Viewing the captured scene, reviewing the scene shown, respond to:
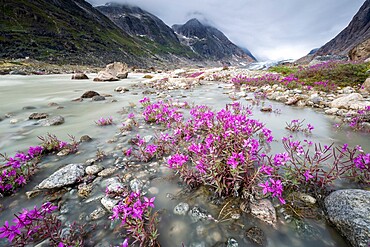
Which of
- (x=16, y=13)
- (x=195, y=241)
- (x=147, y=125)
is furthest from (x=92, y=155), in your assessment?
(x=16, y=13)

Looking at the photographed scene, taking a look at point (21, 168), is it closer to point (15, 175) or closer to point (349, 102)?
point (15, 175)

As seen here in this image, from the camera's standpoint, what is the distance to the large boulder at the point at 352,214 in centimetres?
172

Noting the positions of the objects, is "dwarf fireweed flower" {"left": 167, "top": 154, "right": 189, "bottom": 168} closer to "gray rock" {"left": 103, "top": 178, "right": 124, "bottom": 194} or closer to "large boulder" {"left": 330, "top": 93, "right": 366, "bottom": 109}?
"gray rock" {"left": 103, "top": 178, "right": 124, "bottom": 194}

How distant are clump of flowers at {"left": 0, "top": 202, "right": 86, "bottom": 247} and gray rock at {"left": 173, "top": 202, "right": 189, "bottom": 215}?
110 centimetres

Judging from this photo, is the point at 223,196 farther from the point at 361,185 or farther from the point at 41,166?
the point at 41,166

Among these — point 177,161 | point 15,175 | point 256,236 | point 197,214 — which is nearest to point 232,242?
point 256,236

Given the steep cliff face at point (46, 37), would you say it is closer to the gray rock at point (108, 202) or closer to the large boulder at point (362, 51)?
the gray rock at point (108, 202)

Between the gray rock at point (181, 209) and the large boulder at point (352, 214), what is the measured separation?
173 cm

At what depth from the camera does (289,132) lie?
4961 millimetres

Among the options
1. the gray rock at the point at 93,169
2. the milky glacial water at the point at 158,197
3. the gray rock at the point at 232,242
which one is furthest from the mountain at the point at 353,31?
the gray rock at the point at 93,169

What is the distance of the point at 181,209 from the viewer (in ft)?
7.66

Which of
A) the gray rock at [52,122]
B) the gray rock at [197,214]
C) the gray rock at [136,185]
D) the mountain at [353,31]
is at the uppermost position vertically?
the mountain at [353,31]

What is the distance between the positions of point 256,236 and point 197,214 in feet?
2.34

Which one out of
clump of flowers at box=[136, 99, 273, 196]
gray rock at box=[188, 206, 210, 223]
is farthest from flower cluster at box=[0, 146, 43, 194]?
gray rock at box=[188, 206, 210, 223]
